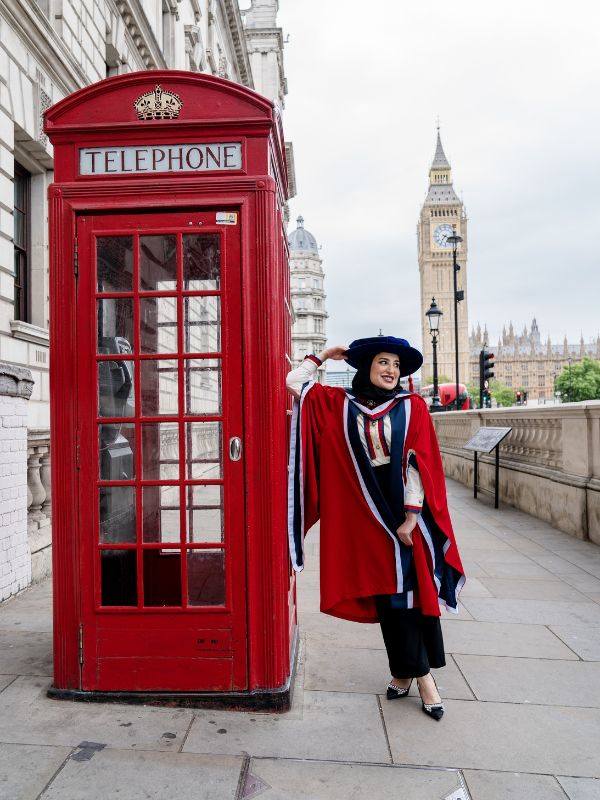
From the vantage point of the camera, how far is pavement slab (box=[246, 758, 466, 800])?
8.53 feet

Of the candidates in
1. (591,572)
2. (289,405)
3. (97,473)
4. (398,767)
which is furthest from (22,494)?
(591,572)

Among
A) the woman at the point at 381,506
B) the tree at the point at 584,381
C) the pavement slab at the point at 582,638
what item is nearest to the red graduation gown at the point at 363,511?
the woman at the point at 381,506

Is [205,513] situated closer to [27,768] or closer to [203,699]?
[203,699]

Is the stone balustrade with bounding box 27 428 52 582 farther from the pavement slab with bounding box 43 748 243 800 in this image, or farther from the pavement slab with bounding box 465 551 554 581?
the pavement slab with bounding box 465 551 554 581

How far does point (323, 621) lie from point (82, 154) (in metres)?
3.56

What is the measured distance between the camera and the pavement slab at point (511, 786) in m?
2.60

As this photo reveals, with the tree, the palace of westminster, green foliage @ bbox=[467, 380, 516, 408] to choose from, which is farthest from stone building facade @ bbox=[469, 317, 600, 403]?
the tree

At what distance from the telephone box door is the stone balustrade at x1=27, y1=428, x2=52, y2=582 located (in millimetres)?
2994

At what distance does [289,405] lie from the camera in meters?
3.86

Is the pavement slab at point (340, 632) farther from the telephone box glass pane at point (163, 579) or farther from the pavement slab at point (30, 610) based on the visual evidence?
the pavement slab at point (30, 610)

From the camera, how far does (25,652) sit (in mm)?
4164

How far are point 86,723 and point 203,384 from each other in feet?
5.70

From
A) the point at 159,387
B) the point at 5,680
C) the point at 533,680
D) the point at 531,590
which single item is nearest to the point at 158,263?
the point at 159,387

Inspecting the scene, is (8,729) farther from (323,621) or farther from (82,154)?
(82,154)
